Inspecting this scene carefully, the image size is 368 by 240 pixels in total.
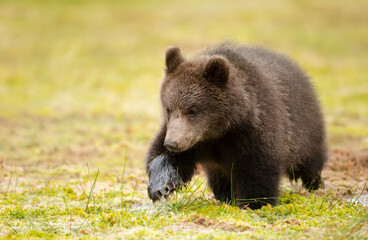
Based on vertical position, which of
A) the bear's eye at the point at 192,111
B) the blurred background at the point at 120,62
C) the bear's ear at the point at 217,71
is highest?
the bear's ear at the point at 217,71

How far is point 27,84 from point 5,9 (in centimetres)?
1445

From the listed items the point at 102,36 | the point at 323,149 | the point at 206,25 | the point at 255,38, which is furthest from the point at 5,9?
the point at 323,149

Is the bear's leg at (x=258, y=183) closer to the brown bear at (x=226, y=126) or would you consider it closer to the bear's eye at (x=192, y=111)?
the brown bear at (x=226, y=126)

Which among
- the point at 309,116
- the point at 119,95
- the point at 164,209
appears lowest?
the point at 119,95

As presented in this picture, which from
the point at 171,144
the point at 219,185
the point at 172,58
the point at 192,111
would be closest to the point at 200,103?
the point at 192,111

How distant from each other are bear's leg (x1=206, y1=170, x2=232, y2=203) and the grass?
0.23 m

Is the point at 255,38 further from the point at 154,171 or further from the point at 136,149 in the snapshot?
the point at 154,171

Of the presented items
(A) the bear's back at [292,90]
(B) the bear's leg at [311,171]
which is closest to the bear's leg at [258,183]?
(A) the bear's back at [292,90]

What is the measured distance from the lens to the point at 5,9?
3153cm

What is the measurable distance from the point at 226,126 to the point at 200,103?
1.44 ft

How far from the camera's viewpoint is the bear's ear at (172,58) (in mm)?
6277

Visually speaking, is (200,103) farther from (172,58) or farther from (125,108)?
(125,108)

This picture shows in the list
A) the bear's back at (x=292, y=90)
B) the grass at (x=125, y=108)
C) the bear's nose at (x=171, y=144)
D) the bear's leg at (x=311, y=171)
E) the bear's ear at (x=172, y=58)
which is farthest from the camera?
the bear's leg at (x=311, y=171)

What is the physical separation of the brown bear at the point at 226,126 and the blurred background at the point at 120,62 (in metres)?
1.27
